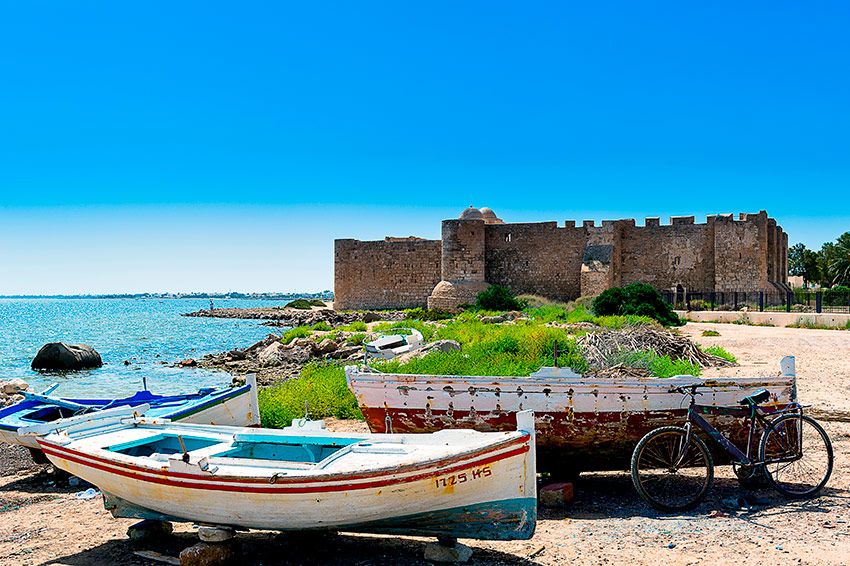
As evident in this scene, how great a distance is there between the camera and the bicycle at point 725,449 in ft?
18.6

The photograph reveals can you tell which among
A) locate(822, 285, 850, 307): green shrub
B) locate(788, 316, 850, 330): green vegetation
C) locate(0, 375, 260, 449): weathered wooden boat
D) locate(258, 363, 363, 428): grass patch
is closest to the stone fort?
locate(822, 285, 850, 307): green shrub

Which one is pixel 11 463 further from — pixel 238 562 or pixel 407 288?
pixel 407 288

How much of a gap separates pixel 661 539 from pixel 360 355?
39.9ft

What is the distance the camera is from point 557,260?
33.8 m

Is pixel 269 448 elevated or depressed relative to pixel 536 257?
depressed

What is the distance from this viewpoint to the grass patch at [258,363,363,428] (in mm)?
9651

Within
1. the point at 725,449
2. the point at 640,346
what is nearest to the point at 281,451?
the point at 725,449

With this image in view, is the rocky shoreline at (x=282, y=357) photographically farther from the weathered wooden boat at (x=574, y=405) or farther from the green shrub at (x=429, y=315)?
the weathered wooden boat at (x=574, y=405)

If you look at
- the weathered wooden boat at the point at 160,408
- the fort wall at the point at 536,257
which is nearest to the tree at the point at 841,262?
the fort wall at the point at 536,257

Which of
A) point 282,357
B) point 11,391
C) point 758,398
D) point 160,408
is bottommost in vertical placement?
point 11,391

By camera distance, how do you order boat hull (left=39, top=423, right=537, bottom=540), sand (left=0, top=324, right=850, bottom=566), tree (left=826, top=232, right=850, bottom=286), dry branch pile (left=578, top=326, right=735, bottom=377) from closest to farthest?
boat hull (left=39, top=423, right=537, bottom=540), sand (left=0, top=324, right=850, bottom=566), dry branch pile (left=578, top=326, right=735, bottom=377), tree (left=826, top=232, right=850, bottom=286)

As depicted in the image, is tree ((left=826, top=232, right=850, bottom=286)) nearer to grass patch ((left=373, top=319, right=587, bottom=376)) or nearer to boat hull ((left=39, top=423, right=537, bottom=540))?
grass patch ((left=373, top=319, right=587, bottom=376))

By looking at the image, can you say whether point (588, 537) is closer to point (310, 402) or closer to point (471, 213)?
point (310, 402)

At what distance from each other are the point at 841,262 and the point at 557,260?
61.1 feet
